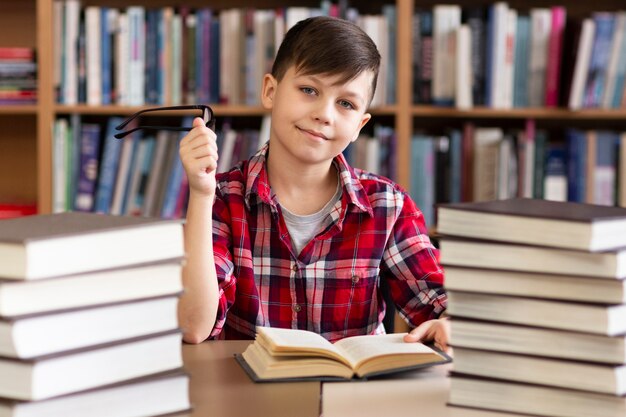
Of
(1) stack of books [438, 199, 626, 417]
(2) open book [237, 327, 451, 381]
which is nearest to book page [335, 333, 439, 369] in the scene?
(2) open book [237, 327, 451, 381]

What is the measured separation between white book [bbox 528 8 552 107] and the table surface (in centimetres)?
173

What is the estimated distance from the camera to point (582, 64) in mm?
2676

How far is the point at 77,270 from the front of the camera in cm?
85

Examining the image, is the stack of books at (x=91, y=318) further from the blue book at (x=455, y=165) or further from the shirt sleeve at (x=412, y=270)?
the blue book at (x=455, y=165)

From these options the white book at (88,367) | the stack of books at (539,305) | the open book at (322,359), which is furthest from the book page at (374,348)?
the white book at (88,367)

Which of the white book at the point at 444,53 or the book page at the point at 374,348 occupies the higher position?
the white book at the point at 444,53

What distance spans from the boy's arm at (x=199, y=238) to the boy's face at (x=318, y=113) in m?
0.30

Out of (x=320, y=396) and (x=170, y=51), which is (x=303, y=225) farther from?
(x=170, y=51)

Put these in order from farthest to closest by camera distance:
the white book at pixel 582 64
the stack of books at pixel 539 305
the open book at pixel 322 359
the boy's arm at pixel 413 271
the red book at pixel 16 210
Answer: the red book at pixel 16 210 < the white book at pixel 582 64 < the boy's arm at pixel 413 271 < the open book at pixel 322 359 < the stack of books at pixel 539 305

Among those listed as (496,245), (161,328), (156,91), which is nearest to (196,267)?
(161,328)

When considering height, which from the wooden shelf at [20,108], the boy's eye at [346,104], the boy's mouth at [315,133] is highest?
the wooden shelf at [20,108]

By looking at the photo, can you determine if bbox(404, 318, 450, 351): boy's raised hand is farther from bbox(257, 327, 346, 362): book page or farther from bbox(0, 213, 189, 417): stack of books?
bbox(0, 213, 189, 417): stack of books

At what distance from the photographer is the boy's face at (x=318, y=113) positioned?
5.09 feet

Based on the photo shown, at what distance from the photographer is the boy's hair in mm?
1551
